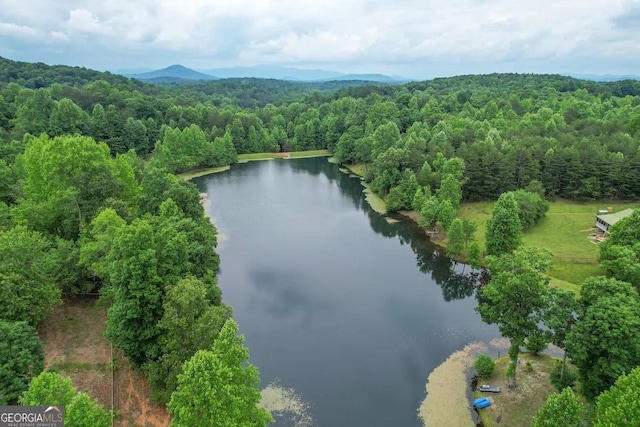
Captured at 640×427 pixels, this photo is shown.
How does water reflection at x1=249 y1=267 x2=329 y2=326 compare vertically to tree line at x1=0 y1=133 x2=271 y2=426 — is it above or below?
below

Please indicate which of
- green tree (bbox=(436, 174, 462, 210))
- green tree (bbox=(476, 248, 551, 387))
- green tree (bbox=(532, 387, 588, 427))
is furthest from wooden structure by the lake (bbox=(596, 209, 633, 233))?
green tree (bbox=(532, 387, 588, 427))

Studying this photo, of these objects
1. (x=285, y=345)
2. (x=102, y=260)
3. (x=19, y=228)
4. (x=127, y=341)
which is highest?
(x=19, y=228)

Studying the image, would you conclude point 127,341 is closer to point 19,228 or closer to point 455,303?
point 19,228

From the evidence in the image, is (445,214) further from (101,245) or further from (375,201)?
(101,245)

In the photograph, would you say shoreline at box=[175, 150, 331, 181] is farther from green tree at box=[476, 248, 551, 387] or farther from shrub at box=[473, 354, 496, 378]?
green tree at box=[476, 248, 551, 387]

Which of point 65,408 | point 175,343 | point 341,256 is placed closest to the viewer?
point 65,408

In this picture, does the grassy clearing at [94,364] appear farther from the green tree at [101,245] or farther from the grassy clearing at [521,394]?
the grassy clearing at [521,394]

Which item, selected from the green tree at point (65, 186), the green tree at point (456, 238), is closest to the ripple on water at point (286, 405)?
the green tree at point (65, 186)

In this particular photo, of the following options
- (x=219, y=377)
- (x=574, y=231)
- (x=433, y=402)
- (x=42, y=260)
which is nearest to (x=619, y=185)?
(x=574, y=231)
